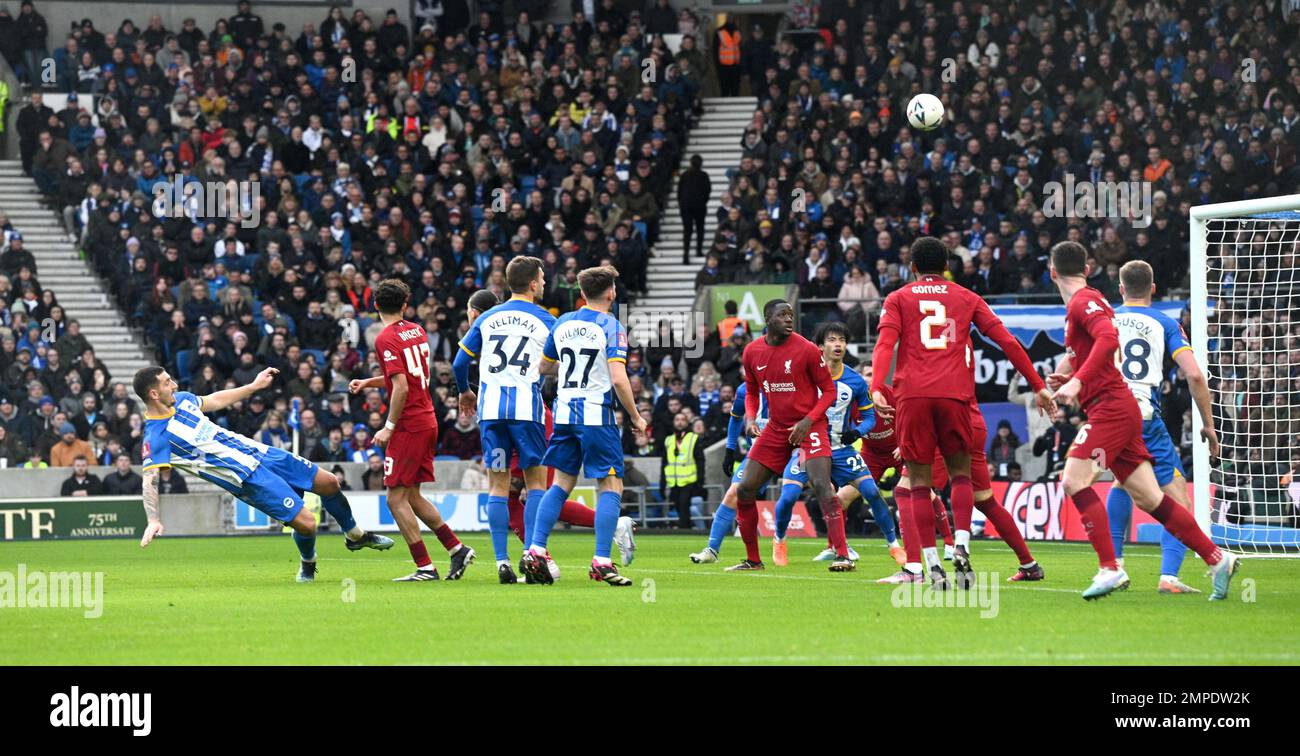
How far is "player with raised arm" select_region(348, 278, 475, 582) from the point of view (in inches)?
536

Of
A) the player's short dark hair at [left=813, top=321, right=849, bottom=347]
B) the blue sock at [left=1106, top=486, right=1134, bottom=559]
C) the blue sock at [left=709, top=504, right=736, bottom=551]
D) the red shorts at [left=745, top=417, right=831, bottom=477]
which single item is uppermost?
the player's short dark hair at [left=813, top=321, right=849, bottom=347]

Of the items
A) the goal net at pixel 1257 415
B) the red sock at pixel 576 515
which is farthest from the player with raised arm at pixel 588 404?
the goal net at pixel 1257 415

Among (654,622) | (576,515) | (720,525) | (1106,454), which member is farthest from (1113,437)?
(720,525)

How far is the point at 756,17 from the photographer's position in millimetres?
37750

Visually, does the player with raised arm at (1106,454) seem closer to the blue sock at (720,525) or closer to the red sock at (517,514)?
the blue sock at (720,525)

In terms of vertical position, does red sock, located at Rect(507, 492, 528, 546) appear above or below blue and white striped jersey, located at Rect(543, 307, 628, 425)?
below

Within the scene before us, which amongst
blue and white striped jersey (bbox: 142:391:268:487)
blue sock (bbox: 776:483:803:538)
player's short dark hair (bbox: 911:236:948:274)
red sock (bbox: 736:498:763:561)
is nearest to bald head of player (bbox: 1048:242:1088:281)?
player's short dark hair (bbox: 911:236:948:274)

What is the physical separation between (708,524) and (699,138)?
1147 centimetres

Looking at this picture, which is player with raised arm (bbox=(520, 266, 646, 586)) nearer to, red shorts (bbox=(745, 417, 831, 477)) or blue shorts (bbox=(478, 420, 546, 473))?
blue shorts (bbox=(478, 420, 546, 473))

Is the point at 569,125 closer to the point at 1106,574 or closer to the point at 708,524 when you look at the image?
the point at 708,524

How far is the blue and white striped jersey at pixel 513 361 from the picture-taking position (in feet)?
42.8

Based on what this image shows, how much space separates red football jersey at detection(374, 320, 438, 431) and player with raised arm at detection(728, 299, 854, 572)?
9.92ft

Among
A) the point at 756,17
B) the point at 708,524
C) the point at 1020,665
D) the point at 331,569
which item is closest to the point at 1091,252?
the point at 708,524

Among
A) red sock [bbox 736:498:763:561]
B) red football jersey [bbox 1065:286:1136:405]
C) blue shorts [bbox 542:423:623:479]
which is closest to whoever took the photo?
red football jersey [bbox 1065:286:1136:405]
